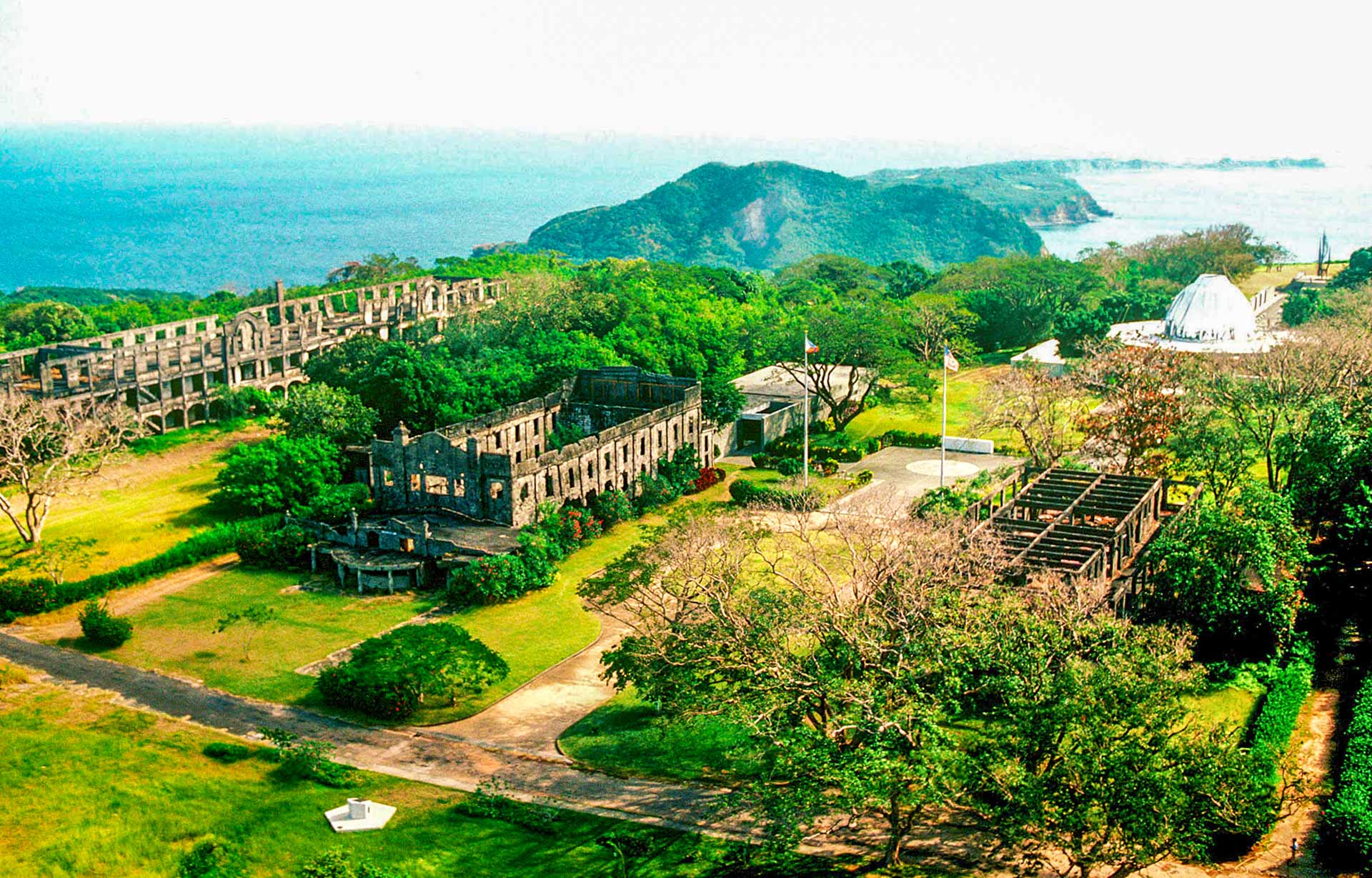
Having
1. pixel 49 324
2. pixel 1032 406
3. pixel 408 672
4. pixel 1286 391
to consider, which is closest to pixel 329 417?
pixel 408 672

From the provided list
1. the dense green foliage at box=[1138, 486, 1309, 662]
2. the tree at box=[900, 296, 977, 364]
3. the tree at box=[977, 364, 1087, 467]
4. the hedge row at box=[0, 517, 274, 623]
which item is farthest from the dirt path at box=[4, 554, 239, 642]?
the tree at box=[900, 296, 977, 364]

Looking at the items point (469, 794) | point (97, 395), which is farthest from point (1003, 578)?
point (97, 395)

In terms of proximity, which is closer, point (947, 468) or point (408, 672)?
point (408, 672)

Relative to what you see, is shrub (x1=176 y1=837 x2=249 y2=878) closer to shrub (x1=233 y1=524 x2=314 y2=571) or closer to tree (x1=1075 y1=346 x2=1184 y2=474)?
shrub (x1=233 y1=524 x2=314 y2=571)

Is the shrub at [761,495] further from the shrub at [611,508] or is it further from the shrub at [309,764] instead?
the shrub at [309,764]

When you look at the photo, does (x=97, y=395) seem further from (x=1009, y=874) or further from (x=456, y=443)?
(x=1009, y=874)

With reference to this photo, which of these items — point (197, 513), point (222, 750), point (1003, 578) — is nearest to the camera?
point (222, 750)

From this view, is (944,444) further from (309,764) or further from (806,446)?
(309,764)
